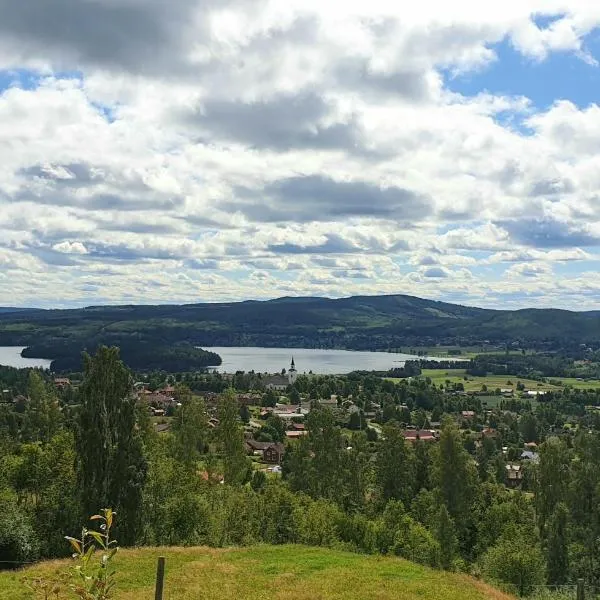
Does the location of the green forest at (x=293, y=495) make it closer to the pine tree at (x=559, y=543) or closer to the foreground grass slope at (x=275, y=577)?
the pine tree at (x=559, y=543)

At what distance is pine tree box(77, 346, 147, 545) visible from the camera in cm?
3822

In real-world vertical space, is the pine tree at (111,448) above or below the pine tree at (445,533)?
above

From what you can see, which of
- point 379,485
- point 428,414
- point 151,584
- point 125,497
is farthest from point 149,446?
point 428,414

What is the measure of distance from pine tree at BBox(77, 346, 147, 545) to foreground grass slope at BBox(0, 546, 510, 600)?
7.52m

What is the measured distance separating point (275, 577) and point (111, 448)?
16.8m

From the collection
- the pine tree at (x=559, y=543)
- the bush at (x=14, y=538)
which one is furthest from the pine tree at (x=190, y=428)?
the pine tree at (x=559, y=543)

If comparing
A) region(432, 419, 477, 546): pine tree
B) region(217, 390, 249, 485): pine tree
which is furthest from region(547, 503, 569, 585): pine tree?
region(217, 390, 249, 485): pine tree

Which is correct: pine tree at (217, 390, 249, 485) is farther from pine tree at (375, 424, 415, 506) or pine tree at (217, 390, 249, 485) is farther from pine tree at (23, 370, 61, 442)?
pine tree at (23, 370, 61, 442)

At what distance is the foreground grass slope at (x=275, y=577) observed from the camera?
2347cm

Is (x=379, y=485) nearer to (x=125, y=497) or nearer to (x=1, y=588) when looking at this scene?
(x=125, y=497)

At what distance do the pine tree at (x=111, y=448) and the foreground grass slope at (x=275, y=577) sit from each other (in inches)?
296

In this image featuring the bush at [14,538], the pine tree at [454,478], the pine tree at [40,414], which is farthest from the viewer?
the pine tree at [40,414]

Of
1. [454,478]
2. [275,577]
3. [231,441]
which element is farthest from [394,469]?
[275,577]

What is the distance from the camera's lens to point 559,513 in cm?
5481
